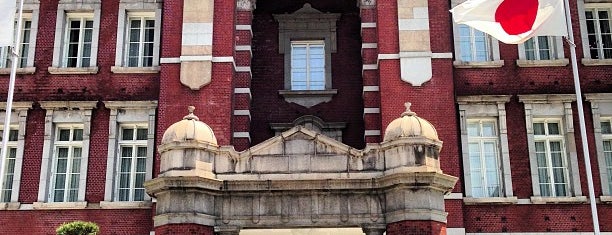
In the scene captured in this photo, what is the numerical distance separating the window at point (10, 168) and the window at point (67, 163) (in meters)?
1.20

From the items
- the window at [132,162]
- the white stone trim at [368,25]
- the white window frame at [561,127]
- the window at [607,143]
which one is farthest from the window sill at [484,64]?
the window at [132,162]

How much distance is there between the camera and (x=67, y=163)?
23.5 meters

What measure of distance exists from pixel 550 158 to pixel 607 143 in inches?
68.7

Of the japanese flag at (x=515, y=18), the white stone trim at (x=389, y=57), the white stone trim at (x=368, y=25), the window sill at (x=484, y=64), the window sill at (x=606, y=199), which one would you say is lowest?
the window sill at (x=606, y=199)

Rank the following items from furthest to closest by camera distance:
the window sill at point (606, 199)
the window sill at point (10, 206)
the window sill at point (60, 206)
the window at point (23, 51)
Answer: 1. the window at point (23, 51)
2. the window sill at point (10, 206)
3. the window sill at point (60, 206)
4. the window sill at point (606, 199)

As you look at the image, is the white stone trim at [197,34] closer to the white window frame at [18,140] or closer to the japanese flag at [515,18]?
the white window frame at [18,140]

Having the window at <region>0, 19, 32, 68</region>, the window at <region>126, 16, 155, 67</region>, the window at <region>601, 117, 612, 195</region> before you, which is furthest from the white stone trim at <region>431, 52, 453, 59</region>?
the window at <region>0, 19, 32, 68</region>

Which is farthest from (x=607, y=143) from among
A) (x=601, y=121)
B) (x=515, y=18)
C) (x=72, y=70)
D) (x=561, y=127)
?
(x=72, y=70)

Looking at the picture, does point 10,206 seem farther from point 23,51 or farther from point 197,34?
point 197,34

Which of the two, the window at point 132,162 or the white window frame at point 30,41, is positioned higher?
the white window frame at point 30,41

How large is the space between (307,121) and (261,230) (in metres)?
6.77

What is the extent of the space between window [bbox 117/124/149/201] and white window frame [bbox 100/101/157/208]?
130 mm

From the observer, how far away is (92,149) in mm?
23453

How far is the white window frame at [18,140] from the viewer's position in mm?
22969
